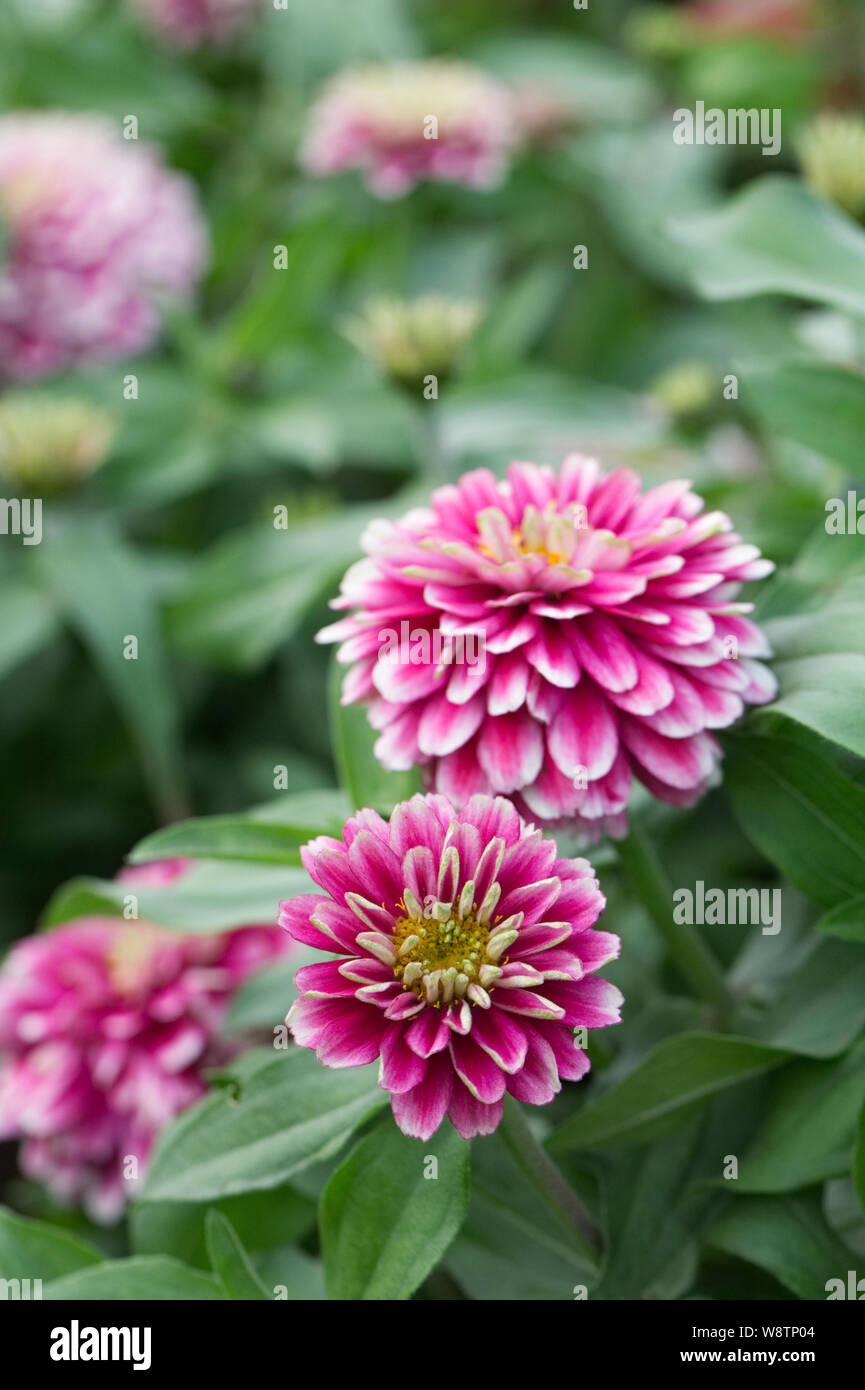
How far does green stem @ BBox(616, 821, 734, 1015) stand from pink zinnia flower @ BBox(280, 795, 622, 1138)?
0.28ft

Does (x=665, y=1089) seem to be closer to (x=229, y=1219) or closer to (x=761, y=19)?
(x=229, y=1219)

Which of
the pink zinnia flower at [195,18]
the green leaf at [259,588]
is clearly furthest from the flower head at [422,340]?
the pink zinnia flower at [195,18]

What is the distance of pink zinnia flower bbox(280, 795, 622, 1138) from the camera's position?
0.30 metres

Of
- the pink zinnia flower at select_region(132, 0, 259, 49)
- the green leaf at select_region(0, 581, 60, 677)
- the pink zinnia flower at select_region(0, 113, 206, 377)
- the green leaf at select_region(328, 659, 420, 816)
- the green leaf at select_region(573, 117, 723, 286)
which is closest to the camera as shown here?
the green leaf at select_region(328, 659, 420, 816)

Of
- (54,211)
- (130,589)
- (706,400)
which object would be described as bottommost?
(130,589)

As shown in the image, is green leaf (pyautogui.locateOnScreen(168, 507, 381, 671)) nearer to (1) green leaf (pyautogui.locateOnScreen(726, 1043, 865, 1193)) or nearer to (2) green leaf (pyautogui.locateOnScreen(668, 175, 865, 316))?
(2) green leaf (pyautogui.locateOnScreen(668, 175, 865, 316))

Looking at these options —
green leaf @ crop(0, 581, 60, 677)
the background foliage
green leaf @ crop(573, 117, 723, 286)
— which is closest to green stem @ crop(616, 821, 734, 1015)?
the background foliage

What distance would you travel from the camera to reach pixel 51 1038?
1.71 feet

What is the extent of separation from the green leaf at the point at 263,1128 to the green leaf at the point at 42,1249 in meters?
0.04

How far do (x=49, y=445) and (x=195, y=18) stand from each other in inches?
23.3

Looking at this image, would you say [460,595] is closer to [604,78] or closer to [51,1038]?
[51,1038]

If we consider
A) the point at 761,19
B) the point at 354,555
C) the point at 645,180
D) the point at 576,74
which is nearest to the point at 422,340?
the point at 354,555
